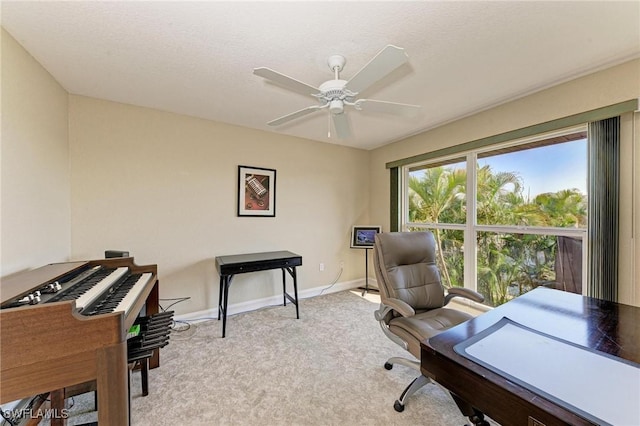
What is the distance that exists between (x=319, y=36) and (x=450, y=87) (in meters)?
1.32

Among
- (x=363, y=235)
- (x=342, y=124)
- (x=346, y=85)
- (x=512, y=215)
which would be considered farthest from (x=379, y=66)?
(x=363, y=235)

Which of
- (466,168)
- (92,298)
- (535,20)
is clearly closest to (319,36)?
(535,20)

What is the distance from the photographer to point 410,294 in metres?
1.97

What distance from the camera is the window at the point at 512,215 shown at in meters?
2.20

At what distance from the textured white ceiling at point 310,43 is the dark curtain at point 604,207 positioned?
54cm

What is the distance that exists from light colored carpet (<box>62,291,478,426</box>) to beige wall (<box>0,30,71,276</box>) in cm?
112

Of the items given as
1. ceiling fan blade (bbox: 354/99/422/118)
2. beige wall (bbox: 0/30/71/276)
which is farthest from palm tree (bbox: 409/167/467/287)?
beige wall (bbox: 0/30/71/276)

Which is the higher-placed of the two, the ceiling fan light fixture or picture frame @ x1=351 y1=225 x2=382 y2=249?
the ceiling fan light fixture

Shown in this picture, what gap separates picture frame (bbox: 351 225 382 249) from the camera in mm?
3902

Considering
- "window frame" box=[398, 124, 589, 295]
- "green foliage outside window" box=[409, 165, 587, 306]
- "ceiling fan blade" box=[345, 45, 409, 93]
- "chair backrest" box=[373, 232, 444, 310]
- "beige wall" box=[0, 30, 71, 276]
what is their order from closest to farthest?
"ceiling fan blade" box=[345, 45, 409, 93], "beige wall" box=[0, 30, 71, 276], "chair backrest" box=[373, 232, 444, 310], "window frame" box=[398, 124, 589, 295], "green foliage outside window" box=[409, 165, 587, 306]

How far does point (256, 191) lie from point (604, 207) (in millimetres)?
3308

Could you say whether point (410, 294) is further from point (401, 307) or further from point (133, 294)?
point (133, 294)

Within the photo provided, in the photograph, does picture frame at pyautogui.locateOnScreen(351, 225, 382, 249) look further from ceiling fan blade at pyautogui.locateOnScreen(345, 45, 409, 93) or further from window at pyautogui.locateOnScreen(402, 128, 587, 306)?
ceiling fan blade at pyautogui.locateOnScreen(345, 45, 409, 93)

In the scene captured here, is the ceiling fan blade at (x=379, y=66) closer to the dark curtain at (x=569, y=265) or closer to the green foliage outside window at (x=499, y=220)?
the green foliage outside window at (x=499, y=220)
